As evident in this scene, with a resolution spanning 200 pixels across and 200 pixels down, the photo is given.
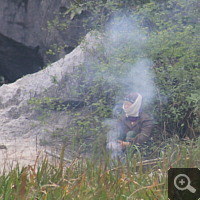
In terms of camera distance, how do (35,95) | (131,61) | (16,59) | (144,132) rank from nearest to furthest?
1. (144,132)
2. (131,61)
3. (35,95)
4. (16,59)

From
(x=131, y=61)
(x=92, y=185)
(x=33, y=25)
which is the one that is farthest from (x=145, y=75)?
A: (x=33, y=25)

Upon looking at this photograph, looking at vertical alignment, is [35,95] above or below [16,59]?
A: below

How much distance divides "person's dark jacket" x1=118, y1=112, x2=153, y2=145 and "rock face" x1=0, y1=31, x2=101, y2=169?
1829mm

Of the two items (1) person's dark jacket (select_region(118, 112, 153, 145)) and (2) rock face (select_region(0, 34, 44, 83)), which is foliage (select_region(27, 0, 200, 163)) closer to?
(1) person's dark jacket (select_region(118, 112, 153, 145))

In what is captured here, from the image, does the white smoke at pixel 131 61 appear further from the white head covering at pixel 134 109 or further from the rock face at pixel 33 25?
the rock face at pixel 33 25

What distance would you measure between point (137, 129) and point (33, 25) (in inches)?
288

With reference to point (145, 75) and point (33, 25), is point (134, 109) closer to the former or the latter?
point (145, 75)

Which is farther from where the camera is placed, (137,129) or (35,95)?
(35,95)

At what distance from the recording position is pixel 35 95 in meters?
6.15

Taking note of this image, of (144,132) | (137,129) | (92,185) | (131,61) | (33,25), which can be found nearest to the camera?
(92,185)

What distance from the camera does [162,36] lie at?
497cm

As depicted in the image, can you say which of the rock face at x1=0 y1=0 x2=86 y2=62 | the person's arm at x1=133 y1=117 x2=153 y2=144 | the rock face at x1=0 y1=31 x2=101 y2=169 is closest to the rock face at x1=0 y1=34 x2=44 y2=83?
the rock face at x1=0 y1=0 x2=86 y2=62

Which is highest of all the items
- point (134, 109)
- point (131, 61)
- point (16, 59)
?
point (16, 59)

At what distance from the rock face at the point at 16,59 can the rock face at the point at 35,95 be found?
12.4 ft
